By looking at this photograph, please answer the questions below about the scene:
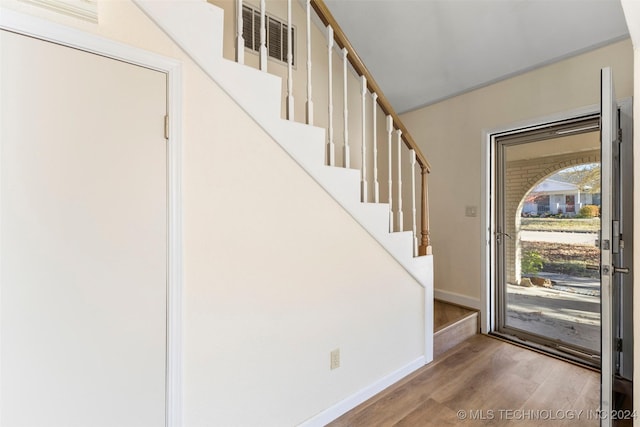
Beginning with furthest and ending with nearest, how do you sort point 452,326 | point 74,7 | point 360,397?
point 452,326 → point 360,397 → point 74,7

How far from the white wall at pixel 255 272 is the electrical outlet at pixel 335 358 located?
0.03 metres

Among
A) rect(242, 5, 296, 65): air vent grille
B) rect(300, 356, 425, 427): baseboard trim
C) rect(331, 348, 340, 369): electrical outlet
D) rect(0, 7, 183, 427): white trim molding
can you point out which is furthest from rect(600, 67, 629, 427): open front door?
rect(242, 5, 296, 65): air vent grille

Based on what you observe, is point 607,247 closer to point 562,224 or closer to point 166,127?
point 562,224

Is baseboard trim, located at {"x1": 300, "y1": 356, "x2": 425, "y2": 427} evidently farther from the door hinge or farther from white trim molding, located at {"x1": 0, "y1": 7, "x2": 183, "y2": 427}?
the door hinge

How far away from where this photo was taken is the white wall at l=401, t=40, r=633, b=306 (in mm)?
2305

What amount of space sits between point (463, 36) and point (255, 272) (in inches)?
112

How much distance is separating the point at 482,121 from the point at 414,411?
8.85ft

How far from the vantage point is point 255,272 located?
138 centimetres

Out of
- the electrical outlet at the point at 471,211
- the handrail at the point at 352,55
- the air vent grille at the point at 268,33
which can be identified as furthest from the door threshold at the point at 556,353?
the air vent grille at the point at 268,33

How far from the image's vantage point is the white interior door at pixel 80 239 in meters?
0.89

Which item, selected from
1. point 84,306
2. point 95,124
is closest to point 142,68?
point 95,124

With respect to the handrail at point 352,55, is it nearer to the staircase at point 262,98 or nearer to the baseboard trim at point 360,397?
the staircase at point 262,98

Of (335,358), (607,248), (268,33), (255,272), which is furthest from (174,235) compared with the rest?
(268,33)

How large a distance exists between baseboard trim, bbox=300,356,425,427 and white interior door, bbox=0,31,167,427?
89 cm
